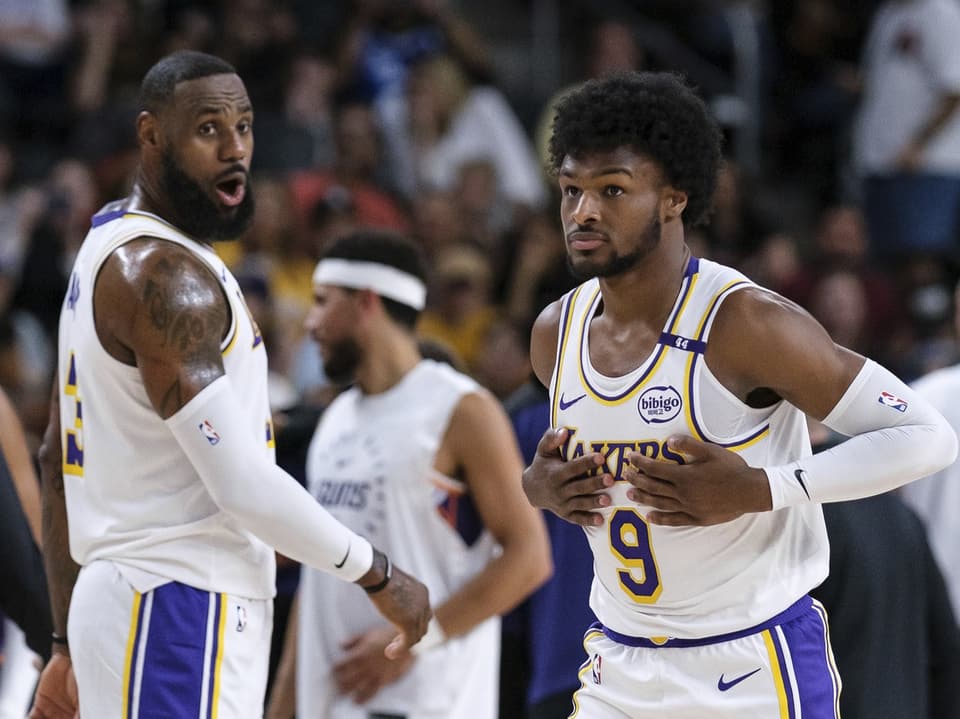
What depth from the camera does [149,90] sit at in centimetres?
420

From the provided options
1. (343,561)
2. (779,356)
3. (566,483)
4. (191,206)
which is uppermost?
(191,206)

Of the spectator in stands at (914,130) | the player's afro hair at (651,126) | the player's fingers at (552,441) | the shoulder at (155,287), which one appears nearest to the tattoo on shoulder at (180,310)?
the shoulder at (155,287)

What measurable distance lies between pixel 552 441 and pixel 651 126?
2.78 ft

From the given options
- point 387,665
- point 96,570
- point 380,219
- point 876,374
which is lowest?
point 387,665

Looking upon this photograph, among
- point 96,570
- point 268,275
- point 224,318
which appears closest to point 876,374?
point 224,318

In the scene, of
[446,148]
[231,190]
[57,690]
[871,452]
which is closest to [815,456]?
[871,452]

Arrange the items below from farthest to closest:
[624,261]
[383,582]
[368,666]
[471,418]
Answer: [471,418]
[368,666]
[383,582]
[624,261]

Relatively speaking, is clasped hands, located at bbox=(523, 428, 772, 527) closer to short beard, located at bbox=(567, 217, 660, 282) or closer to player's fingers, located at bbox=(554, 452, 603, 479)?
player's fingers, located at bbox=(554, 452, 603, 479)

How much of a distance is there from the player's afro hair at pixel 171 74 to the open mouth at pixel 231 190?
0.87 feet

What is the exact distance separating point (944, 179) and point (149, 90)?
8147 millimetres

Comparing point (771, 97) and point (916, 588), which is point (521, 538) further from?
point (771, 97)

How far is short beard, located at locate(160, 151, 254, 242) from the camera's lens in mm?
4145

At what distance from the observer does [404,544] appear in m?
5.18

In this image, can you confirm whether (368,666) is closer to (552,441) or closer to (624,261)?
(552,441)
